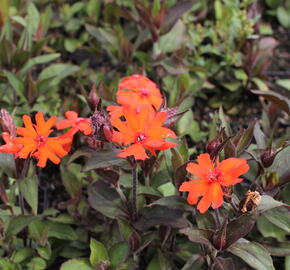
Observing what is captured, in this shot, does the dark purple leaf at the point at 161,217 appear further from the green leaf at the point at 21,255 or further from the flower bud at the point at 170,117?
the green leaf at the point at 21,255

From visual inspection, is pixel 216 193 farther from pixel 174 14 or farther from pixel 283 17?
pixel 283 17

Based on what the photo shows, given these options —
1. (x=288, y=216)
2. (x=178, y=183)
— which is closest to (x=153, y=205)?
(x=178, y=183)

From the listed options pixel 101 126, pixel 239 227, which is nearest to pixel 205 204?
pixel 239 227

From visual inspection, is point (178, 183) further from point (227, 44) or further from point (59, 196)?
point (227, 44)

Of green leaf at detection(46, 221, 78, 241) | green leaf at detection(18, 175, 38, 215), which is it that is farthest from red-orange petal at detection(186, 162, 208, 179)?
green leaf at detection(46, 221, 78, 241)

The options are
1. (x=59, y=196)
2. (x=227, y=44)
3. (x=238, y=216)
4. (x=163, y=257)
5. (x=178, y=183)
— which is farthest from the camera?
(x=227, y=44)
